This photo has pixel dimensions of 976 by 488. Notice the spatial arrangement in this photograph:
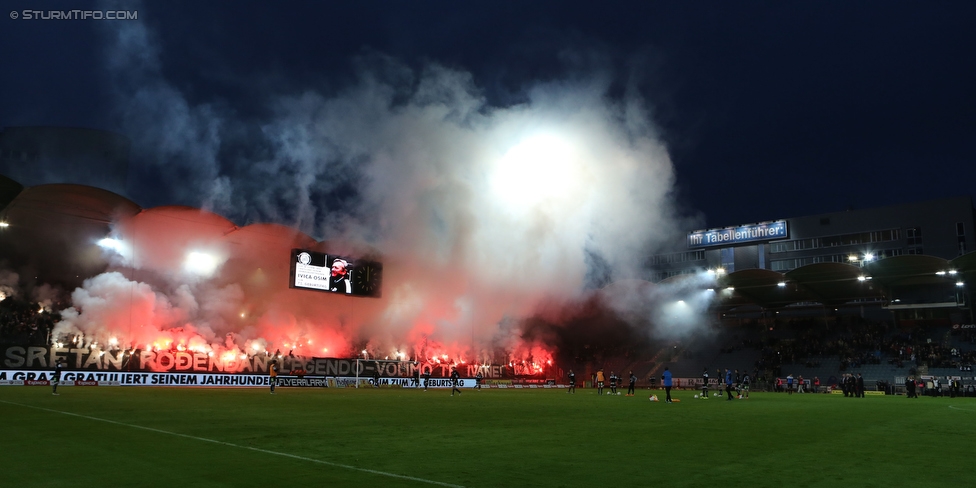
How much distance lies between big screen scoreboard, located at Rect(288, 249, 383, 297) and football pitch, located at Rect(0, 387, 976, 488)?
35105 mm

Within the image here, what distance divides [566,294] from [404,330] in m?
15.0

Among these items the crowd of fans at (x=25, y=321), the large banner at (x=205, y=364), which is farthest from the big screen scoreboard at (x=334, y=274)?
the crowd of fans at (x=25, y=321)

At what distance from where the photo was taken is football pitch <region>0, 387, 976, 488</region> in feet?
27.4

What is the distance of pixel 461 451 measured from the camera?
10852mm

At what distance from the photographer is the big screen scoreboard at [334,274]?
2093 inches

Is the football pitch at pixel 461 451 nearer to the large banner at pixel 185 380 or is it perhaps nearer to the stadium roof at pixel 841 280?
the large banner at pixel 185 380

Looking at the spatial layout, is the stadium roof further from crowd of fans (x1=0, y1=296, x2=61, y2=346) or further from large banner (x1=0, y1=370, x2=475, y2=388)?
crowd of fans (x1=0, y1=296, x2=61, y2=346)

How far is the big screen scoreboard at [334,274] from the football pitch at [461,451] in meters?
35.1

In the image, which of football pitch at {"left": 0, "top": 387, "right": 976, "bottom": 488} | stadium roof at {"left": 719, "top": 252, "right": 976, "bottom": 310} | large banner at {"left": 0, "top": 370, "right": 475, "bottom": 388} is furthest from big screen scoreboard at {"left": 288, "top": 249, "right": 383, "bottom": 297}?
football pitch at {"left": 0, "top": 387, "right": 976, "bottom": 488}

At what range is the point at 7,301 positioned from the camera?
44938 mm

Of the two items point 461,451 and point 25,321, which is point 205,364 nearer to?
point 25,321

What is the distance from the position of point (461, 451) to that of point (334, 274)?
46439 millimetres

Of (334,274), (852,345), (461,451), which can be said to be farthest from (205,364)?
(852,345)

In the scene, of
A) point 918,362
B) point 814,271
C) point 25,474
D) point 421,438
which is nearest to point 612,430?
point 421,438
